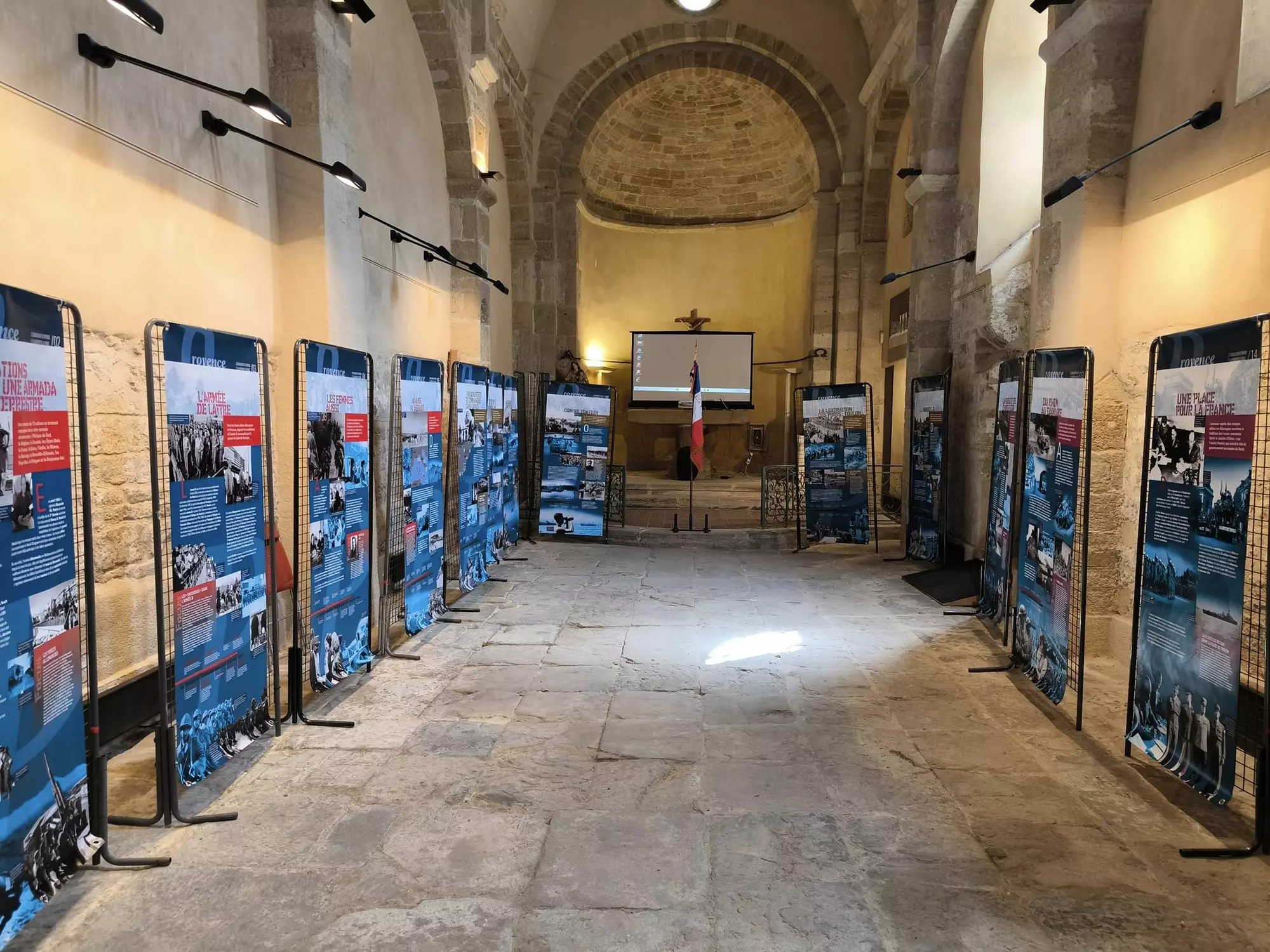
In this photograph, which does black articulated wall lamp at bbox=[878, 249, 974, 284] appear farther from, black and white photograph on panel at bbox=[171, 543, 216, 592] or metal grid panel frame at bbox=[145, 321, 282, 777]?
black and white photograph on panel at bbox=[171, 543, 216, 592]

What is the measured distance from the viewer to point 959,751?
10.6ft

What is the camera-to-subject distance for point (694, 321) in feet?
43.5

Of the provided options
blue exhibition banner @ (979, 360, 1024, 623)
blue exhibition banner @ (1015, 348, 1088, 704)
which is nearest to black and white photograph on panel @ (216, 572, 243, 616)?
blue exhibition banner @ (1015, 348, 1088, 704)

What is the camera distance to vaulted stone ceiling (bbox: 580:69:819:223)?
1173 centimetres

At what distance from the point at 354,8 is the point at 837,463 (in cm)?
552

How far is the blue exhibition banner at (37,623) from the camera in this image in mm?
1957

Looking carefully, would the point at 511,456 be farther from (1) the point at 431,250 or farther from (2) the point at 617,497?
(2) the point at 617,497

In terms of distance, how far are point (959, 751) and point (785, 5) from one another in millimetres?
10149

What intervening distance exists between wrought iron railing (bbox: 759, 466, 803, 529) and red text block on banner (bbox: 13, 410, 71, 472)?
22.2ft

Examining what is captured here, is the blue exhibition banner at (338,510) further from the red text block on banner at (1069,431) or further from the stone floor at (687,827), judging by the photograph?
the red text block on banner at (1069,431)

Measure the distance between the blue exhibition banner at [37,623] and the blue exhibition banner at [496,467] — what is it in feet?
13.2

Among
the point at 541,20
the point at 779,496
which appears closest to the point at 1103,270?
the point at 779,496

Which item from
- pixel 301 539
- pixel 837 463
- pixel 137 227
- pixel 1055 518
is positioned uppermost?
pixel 137 227

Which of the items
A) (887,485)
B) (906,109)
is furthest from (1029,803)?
(906,109)
